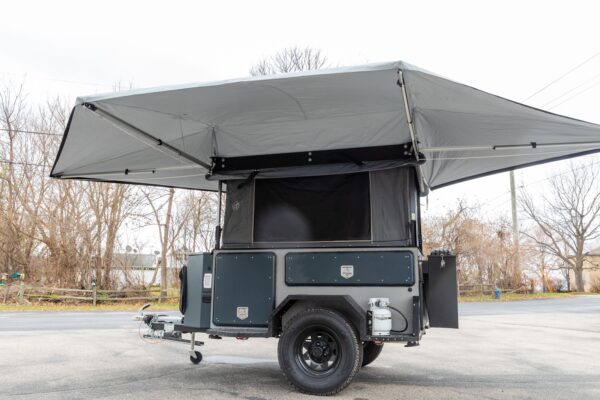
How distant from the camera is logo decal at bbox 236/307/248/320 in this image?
18.3ft

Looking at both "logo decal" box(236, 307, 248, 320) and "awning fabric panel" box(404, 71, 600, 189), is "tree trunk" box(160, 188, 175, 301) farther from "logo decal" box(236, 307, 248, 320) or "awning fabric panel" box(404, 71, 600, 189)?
"awning fabric panel" box(404, 71, 600, 189)

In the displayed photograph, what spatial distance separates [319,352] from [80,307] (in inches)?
660

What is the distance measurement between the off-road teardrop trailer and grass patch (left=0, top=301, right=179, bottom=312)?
522 inches

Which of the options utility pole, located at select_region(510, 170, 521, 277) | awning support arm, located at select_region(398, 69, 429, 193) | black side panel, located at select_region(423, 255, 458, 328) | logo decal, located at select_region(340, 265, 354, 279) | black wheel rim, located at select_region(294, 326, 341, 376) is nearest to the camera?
awning support arm, located at select_region(398, 69, 429, 193)

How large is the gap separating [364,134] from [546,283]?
30.9 metres

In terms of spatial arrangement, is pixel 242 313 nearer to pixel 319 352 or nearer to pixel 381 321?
pixel 319 352

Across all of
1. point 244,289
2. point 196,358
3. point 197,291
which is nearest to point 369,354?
point 244,289

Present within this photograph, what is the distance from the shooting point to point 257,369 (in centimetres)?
Answer: 636

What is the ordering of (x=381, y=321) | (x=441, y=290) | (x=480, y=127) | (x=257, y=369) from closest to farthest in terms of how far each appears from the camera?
(x=381, y=321) → (x=480, y=127) → (x=441, y=290) → (x=257, y=369)

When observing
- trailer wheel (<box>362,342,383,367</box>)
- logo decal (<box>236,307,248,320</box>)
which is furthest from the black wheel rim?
trailer wheel (<box>362,342,383,367</box>)

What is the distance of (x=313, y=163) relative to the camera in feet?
20.2

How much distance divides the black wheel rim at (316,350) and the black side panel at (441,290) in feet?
4.44

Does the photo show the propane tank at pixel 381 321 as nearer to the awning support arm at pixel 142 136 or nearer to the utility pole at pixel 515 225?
the awning support arm at pixel 142 136

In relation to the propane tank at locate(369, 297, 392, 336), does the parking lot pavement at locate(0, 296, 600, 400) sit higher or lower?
lower
